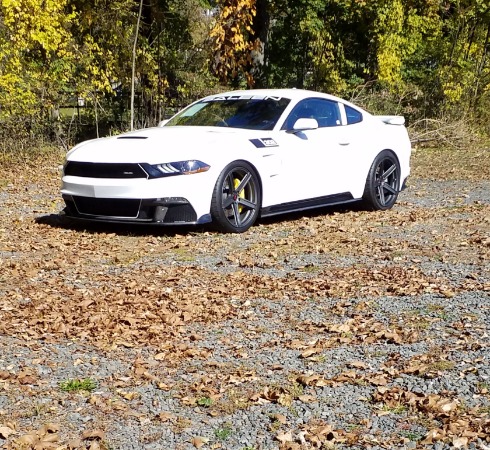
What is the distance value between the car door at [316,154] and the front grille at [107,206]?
1719 mm

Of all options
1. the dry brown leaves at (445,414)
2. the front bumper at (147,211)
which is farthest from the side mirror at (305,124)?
the dry brown leaves at (445,414)

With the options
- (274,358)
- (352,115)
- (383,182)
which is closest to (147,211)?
(352,115)

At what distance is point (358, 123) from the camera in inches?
407

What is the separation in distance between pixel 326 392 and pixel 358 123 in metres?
6.39

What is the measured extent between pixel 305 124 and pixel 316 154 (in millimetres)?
423

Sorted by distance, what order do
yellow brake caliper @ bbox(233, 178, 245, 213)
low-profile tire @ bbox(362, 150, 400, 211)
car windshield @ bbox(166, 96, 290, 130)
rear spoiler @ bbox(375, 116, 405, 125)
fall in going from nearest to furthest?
yellow brake caliper @ bbox(233, 178, 245, 213), car windshield @ bbox(166, 96, 290, 130), low-profile tire @ bbox(362, 150, 400, 211), rear spoiler @ bbox(375, 116, 405, 125)

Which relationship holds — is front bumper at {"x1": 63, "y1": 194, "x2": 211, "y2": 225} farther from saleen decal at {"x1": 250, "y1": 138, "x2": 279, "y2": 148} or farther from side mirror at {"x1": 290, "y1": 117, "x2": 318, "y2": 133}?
side mirror at {"x1": 290, "y1": 117, "x2": 318, "y2": 133}

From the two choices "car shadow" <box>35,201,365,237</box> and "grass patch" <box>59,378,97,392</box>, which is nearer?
"grass patch" <box>59,378,97,392</box>

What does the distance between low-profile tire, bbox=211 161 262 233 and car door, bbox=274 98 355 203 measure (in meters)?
0.46

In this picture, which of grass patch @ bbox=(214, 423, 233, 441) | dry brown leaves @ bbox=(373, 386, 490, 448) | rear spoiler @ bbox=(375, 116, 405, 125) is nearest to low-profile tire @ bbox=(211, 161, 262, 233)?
rear spoiler @ bbox=(375, 116, 405, 125)

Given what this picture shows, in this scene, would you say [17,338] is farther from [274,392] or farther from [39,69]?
[39,69]

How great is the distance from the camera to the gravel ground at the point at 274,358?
391 cm

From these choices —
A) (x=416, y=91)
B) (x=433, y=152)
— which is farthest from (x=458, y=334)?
(x=416, y=91)

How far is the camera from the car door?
9227 millimetres
